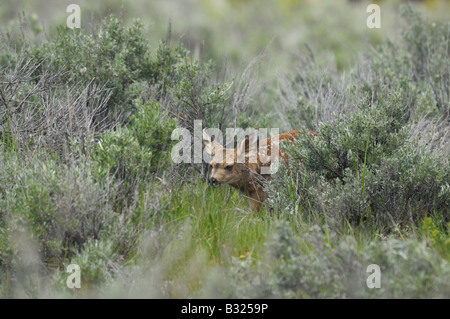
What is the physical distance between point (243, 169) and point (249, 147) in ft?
1.01

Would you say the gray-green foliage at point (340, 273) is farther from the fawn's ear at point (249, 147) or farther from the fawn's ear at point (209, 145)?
the fawn's ear at point (209, 145)

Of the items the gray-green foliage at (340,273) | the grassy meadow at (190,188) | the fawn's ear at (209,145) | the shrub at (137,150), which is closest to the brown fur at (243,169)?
the fawn's ear at (209,145)

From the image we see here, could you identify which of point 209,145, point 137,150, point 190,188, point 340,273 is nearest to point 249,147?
point 209,145

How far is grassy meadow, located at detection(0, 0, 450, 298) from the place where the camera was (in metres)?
4.09

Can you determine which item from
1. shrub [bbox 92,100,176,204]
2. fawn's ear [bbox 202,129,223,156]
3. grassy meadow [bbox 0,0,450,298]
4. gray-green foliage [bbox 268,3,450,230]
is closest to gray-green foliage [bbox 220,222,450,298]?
grassy meadow [bbox 0,0,450,298]

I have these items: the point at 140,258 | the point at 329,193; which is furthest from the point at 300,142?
the point at 140,258

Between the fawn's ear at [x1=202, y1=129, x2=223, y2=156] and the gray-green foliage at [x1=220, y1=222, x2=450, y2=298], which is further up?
the fawn's ear at [x1=202, y1=129, x2=223, y2=156]

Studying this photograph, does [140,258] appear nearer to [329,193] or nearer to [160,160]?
[160,160]

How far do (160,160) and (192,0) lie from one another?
1598cm

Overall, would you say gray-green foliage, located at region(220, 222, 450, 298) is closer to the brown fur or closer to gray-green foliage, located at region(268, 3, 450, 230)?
gray-green foliage, located at region(268, 3, 450, 230)

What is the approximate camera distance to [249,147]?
6.27m

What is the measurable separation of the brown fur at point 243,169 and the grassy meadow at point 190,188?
0.21 meters

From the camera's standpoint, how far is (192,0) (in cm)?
2061
